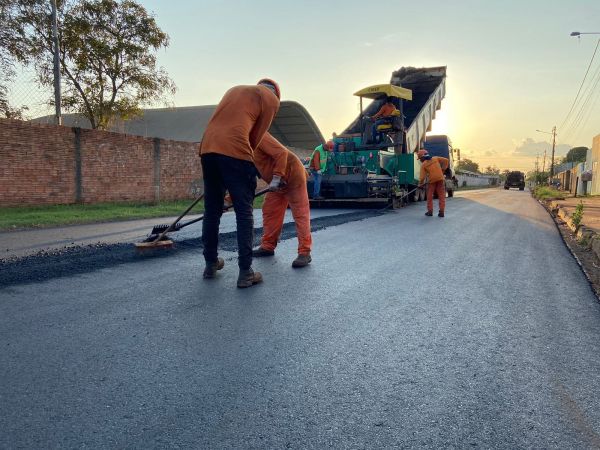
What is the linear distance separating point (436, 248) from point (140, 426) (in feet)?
16.3

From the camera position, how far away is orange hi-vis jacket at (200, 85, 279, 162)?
3.90 metres

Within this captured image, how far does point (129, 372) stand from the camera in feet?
7.23

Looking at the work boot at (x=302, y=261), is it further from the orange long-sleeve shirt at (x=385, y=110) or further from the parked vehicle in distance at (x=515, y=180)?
the parked vehicle in distance at (x=515, y=180)

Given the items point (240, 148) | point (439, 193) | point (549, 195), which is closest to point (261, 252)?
point (240, 148)

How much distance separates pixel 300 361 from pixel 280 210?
322cm

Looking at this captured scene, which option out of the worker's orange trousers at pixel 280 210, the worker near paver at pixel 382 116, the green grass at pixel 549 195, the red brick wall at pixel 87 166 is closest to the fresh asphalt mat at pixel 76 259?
the worker's orange trousers at pixel 280 210

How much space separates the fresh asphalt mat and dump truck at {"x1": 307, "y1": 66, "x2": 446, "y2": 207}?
22.7 ft

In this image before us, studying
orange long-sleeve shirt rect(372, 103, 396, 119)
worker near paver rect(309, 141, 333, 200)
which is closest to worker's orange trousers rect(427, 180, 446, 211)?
worker near paver rect(309, 141, 333, 200)

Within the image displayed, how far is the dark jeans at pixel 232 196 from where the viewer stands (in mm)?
3936

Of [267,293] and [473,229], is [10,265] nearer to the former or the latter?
[267,293]

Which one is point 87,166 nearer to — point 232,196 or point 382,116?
point 382,116

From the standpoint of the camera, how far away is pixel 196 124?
98.6ft

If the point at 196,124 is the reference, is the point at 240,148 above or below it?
below

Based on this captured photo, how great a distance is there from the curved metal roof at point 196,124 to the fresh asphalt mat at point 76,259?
23.3 metres
